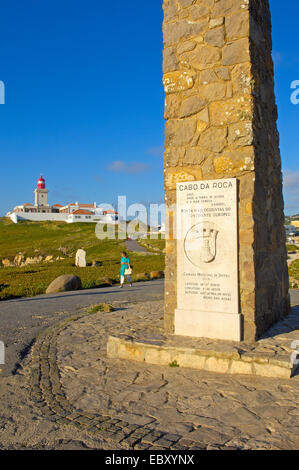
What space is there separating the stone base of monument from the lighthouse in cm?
11710

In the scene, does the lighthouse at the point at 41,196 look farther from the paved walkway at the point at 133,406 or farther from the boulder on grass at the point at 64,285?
the paved walkway at the point at 133,406

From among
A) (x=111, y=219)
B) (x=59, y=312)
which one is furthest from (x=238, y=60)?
(x=111, y=219)

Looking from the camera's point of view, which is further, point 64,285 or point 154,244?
point 154,244

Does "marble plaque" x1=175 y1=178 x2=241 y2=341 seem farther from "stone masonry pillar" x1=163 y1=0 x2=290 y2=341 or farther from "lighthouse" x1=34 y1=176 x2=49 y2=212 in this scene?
"lighthouse" x1=34 y1=176 x2=49 y2=212

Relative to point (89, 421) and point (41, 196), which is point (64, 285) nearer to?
point (89, 421)

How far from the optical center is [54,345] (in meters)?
7.16

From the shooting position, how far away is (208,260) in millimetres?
6078

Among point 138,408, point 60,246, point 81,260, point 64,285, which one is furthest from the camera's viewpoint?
point 60,246

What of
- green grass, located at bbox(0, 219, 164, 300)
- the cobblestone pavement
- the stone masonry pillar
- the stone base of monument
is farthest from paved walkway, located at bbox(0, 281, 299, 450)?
green grass, located at bbox(0, 219, 164, 300)

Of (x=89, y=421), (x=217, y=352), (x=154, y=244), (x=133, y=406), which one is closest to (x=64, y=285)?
(x=217, y=352)

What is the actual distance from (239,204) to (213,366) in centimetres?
230

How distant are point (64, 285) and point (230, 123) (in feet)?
38.4

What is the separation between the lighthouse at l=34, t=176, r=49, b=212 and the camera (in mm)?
119625

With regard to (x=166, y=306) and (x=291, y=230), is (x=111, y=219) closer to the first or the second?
(x=291, y=230)
